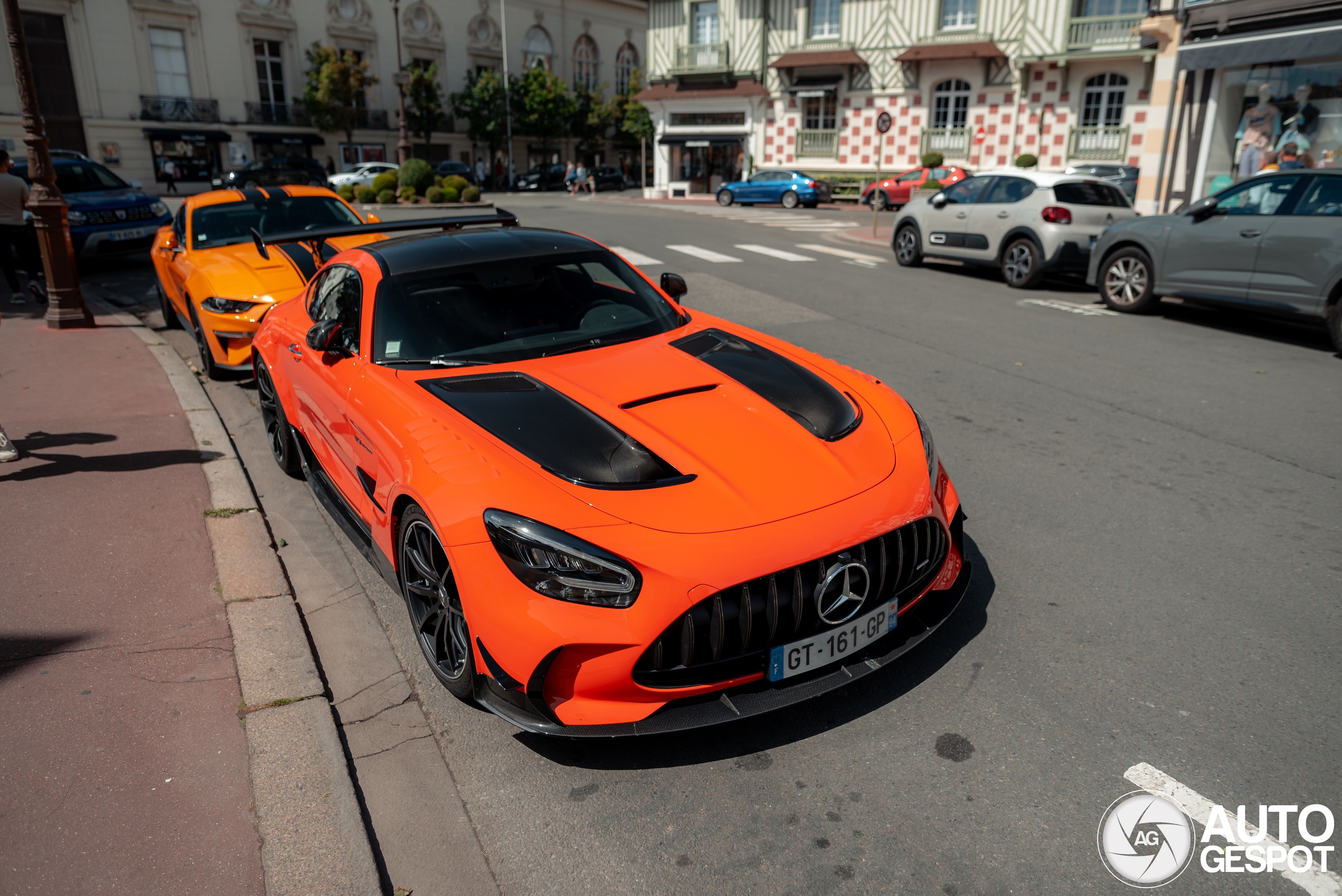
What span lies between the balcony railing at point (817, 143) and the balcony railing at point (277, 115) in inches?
1151

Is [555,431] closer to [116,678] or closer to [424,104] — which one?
[116,678]

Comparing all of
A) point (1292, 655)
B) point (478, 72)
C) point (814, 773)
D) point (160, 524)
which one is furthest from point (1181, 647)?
point (478, 72)

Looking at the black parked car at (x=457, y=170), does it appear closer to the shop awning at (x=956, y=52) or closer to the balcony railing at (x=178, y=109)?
A: the balcony railing at (x=178, y=109)

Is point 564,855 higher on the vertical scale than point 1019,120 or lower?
lower

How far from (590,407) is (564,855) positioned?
1.59 metres

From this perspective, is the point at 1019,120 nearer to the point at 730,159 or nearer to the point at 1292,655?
the point at 730,159

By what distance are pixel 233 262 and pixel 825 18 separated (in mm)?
35520

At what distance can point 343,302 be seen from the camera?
4.57 meters

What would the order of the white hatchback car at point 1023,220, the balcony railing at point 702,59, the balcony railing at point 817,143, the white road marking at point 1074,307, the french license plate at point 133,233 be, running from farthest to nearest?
the balcony railing at point 702,59 < the balcony railing at point 817,143 < the french license plate at point 133,233 < the white hatchback car at point 1023,220 < the white road marking at point 1074,307

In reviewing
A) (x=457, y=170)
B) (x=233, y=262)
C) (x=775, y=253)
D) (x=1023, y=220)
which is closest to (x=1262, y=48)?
(x=1023, y=220)

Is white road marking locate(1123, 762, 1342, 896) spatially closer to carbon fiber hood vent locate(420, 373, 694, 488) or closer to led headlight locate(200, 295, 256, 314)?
carbon fiber hood vent locate(420, 373, 694, 488)

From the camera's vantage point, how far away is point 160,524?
4793 millimetres

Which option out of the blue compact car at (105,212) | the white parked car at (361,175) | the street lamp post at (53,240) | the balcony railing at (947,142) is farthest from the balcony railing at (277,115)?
the street lamp post at (53,240)

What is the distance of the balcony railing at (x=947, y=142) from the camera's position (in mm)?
34594
